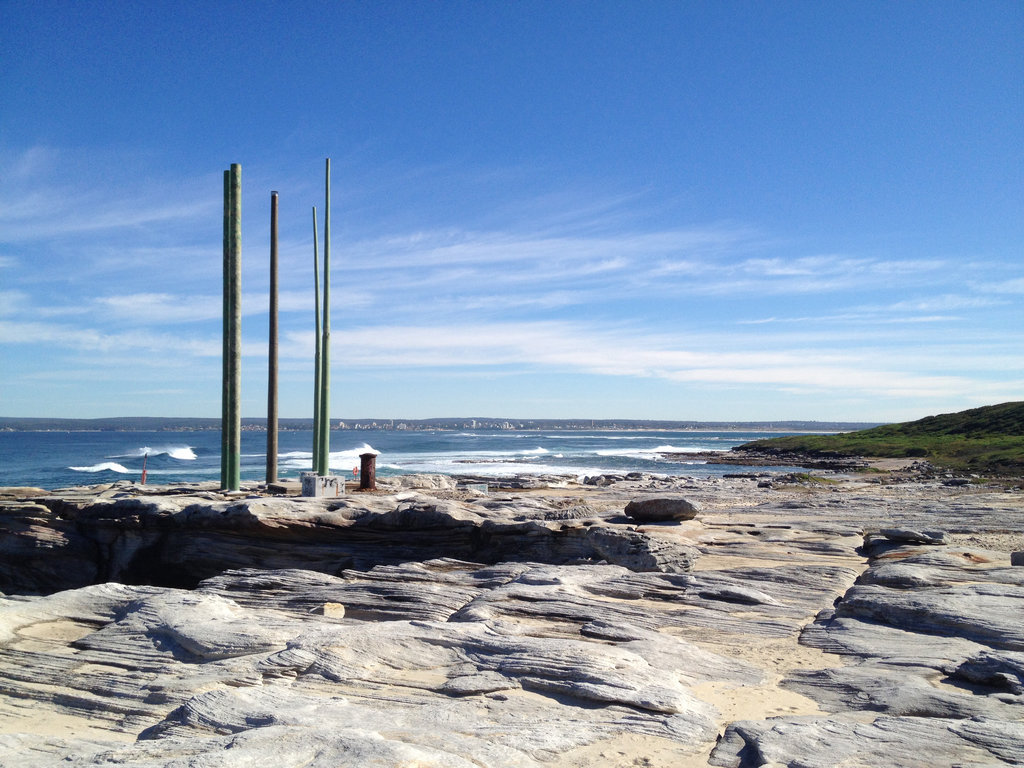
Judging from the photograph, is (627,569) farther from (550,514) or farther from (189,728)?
(189,728)

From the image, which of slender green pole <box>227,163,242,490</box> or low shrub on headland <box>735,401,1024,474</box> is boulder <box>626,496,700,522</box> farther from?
low shrub on headland <box>735,401,1024,474</box>

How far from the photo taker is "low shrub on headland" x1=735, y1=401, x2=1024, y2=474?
140 feet

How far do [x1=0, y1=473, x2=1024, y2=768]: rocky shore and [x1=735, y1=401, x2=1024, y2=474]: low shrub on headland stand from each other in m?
32.1

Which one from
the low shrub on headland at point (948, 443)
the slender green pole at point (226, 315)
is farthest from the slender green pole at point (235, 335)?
the low shrub on headland at point (948, 443)

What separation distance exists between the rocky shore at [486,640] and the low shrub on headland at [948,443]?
1265 inches

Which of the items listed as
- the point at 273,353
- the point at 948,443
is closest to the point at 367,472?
the point at 273,353

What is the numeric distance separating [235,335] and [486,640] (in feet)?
42.3

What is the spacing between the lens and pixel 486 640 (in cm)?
782

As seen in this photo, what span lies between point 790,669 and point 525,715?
3.17 meters

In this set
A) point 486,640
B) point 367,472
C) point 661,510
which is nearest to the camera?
point 486,640

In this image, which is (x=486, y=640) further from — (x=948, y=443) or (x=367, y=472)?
(x=948, y=443)

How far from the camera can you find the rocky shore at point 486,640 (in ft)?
18.6

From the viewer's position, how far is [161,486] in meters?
18.7

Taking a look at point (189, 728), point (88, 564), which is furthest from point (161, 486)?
point (189, 728)
